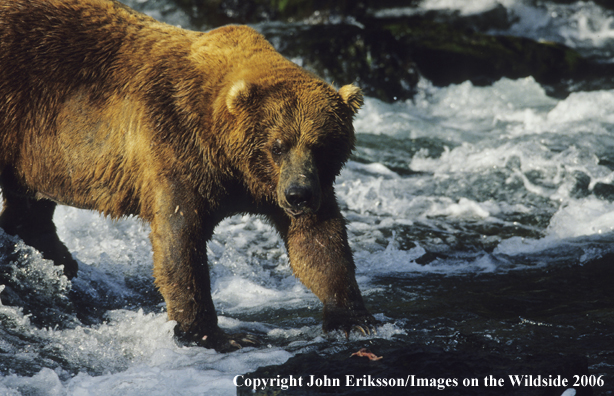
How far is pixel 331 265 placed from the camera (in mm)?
4492

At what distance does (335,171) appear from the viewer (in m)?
4.33

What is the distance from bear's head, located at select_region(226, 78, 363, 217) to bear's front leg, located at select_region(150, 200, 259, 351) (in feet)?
1.60

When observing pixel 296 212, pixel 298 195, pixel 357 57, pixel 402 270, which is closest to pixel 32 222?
pixel 296 212

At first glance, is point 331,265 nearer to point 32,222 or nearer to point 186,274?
point 186,274

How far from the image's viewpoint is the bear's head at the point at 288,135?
4.02m

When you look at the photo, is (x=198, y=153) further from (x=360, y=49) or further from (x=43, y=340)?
(x=360, y=49)

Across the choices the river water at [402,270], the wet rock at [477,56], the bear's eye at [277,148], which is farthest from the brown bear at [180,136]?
the wet rock at [477,56]

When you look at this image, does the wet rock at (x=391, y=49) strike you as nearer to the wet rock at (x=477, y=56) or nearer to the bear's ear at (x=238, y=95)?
the wet rock at (x=477, y=56)

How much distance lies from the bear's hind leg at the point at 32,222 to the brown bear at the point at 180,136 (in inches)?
24.6

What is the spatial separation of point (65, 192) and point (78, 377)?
142cm

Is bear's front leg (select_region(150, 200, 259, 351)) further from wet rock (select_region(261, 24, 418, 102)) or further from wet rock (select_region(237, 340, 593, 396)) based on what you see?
wet rock (select_region(261, 24, 418, 102))

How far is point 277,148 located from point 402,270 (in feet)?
8.06

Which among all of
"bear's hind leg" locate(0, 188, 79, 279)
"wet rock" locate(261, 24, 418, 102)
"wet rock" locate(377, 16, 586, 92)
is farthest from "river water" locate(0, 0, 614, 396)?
"wet rock" locate(377, 16, 586, 92)

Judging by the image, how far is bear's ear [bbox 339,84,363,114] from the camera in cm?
437
